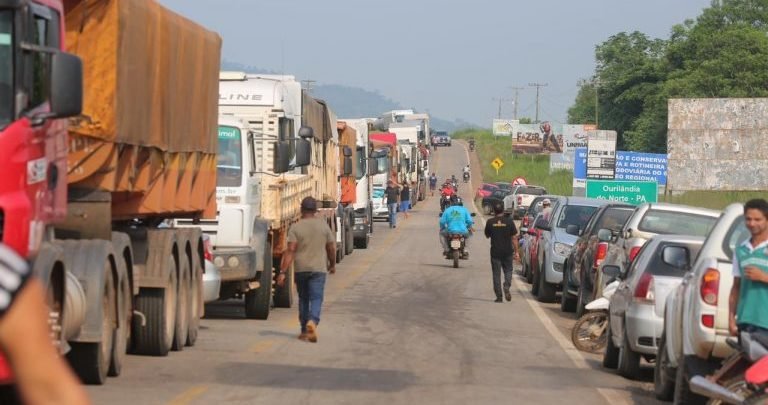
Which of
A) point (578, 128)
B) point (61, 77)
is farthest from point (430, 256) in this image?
point (578, 128)

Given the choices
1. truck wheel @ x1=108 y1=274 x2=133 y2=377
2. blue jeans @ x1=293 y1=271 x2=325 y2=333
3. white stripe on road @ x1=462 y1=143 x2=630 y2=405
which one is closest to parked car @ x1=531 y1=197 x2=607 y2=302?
white stripe on road @ x1=462 y1=143 x2=630 y2=405

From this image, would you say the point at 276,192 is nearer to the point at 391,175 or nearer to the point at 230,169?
the point at 230,169

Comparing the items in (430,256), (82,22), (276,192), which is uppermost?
(82,22)

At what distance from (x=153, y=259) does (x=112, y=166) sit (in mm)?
2629

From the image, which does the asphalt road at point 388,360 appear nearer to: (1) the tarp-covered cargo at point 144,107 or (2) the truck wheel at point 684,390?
(2) the truck wheel at point 684,390

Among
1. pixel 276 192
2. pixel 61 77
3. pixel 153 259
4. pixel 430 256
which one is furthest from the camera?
pixel 430 256

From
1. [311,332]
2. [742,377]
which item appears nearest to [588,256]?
[311,332]

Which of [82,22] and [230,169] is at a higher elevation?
[82,22]

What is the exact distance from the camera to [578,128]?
95062 millimetres

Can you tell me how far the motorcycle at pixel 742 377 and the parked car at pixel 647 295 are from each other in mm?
3285

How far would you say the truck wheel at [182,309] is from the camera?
1538 cm

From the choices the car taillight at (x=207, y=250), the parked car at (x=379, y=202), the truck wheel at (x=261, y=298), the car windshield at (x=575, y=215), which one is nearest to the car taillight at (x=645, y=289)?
the car taillight at (x=207, y=250)

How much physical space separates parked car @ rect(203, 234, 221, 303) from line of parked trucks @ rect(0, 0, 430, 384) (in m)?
0.12

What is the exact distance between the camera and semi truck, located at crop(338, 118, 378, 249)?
41312 millimetres
